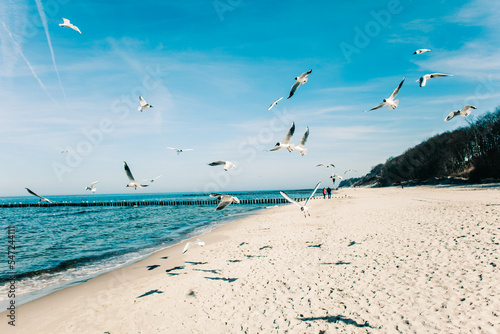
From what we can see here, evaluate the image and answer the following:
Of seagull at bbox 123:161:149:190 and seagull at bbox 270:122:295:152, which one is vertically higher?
seagull at bbox 270:122:295:152

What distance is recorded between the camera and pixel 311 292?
6711mm

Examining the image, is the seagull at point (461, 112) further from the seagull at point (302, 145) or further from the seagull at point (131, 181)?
the seagull at point (131, 181)

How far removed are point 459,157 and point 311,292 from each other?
70.3m

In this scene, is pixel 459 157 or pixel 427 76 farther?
pixel 459 157

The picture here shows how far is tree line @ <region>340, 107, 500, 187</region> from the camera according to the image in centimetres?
4531

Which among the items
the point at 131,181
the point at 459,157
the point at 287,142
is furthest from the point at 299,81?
the point at 459,157

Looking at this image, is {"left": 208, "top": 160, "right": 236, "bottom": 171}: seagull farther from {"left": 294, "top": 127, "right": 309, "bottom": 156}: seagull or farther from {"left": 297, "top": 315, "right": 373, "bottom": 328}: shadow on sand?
{"left": 297, "top": 315, "right": 373, "bottom": 328}: shadow on sand

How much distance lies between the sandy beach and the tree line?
18.6m

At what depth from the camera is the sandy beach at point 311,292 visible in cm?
530

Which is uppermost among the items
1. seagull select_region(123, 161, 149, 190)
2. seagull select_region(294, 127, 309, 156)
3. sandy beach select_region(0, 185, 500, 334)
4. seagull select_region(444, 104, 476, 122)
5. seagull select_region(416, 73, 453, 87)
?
seagull select_region(416, 73, 453, 87)

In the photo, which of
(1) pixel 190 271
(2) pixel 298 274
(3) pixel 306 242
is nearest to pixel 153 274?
(1) pixel 190 271

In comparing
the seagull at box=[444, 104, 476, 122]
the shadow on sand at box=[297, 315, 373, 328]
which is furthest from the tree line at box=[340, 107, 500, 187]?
the shadow on sand at box=[297, 315, 373, 328]

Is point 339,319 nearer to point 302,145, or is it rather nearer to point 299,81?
point 302,145

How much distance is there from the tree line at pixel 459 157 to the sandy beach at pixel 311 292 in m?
18.6
